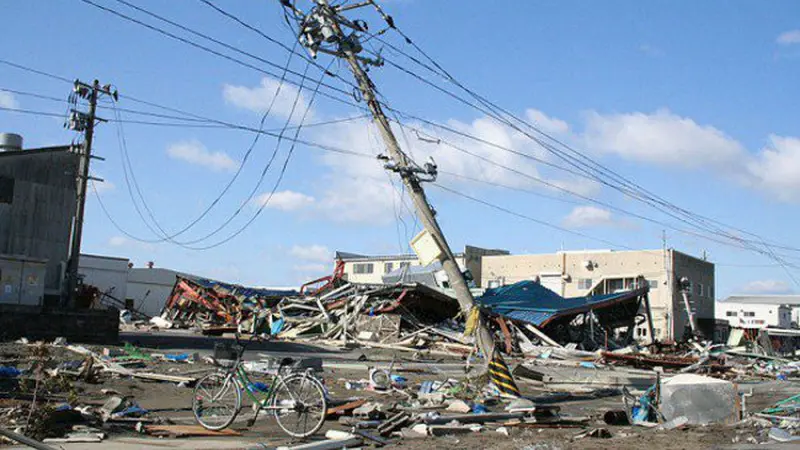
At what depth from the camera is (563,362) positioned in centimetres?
3045

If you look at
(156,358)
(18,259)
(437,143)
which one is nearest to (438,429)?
(437,143)

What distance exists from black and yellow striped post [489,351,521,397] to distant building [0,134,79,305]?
21.3 meters

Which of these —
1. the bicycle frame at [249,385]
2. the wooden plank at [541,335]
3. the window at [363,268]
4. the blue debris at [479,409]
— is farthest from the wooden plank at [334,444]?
the window at [363,268]

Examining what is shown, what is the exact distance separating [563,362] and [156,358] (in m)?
16.5

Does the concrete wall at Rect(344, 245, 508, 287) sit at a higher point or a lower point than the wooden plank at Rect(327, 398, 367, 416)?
higher

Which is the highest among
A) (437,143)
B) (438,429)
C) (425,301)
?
(437,143)

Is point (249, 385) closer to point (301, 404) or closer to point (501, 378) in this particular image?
point (301, 404)

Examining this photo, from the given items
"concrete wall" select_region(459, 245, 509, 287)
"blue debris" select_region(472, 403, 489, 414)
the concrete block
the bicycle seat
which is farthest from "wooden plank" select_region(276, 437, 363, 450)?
"concrete wall" select_region(459, 245, 509, 287)

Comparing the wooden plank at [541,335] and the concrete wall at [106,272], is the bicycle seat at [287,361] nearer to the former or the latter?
the wooden plank at [541,335]

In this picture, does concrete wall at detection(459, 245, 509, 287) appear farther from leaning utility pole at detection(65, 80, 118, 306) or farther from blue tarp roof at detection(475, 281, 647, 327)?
leaning utility pole at detection(65, 80, 118, 306)

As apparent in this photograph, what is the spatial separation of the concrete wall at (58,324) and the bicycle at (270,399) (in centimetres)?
1652

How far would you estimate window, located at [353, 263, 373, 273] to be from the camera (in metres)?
83.8

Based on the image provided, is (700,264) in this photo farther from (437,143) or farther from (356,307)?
(437,143)

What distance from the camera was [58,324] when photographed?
25625mm
